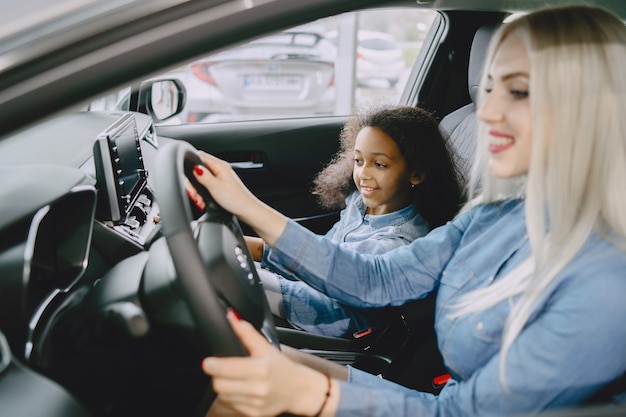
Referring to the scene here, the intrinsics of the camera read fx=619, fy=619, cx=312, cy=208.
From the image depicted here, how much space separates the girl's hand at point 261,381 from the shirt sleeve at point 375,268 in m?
0.39

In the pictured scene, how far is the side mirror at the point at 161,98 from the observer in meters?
2.39

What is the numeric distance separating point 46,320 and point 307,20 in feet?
2.27

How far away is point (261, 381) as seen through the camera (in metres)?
0.90

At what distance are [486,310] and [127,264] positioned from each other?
2.30 ft

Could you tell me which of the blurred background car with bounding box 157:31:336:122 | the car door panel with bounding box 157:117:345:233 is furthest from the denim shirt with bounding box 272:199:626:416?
the blurred background car with bounding box 157:31:336:122

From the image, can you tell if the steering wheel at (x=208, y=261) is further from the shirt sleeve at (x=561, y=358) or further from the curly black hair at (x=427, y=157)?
the curly black hair at (x=427, y=157)

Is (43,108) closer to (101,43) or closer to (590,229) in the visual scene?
(101,43)

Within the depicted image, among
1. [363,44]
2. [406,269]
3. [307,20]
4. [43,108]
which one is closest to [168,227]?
[43,108]

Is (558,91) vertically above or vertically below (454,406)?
above

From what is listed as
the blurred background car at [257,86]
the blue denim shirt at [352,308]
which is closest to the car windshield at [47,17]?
the blue denim shirt at [352,308]

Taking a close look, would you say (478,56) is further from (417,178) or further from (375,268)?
(375,268)

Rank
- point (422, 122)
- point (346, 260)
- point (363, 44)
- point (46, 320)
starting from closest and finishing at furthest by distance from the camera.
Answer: point (46, 320) < point (346, 260) < point (422, 122) < point (363, 44)

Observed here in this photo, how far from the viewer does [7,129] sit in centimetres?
72

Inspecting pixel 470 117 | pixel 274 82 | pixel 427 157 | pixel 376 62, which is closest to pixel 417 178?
pixel 427 157
